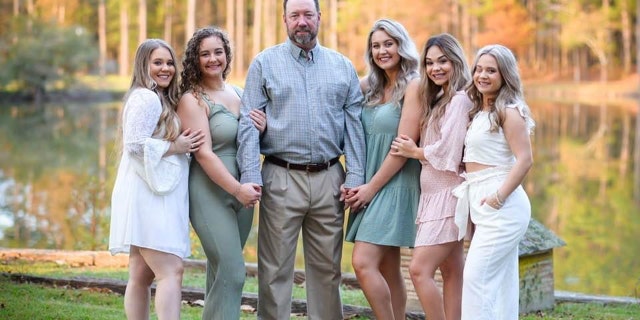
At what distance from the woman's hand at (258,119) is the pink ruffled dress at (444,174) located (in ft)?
3.02

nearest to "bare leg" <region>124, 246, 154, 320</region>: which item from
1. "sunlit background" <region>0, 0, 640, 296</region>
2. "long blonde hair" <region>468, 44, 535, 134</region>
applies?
"sunlit background" <region>0, 0, 640, 296</region>

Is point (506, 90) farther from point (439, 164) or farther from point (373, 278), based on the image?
point (373, 278)

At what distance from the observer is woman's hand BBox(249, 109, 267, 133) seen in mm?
5504

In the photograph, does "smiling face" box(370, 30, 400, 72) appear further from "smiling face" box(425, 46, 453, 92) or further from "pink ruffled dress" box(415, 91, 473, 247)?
"pink ruffled dress" box(415, 91, 473, 247)

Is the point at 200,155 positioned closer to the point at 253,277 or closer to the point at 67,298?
the point at 67,298

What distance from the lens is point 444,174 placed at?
5383 millimetres

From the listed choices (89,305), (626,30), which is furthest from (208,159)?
(626,30)

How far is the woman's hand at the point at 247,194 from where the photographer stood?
5.35 metres

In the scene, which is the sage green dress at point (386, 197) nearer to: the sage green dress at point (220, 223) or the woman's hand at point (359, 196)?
the woman's hand at point (359, 196)

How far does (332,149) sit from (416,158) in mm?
497

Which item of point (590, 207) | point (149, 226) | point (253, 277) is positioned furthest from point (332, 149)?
point (590, 207)

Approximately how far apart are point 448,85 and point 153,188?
172 cm

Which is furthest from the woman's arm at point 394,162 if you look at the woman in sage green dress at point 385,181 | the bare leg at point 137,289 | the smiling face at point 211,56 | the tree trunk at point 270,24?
the tree trunk at point 270,24

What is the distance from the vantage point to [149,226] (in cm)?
517
